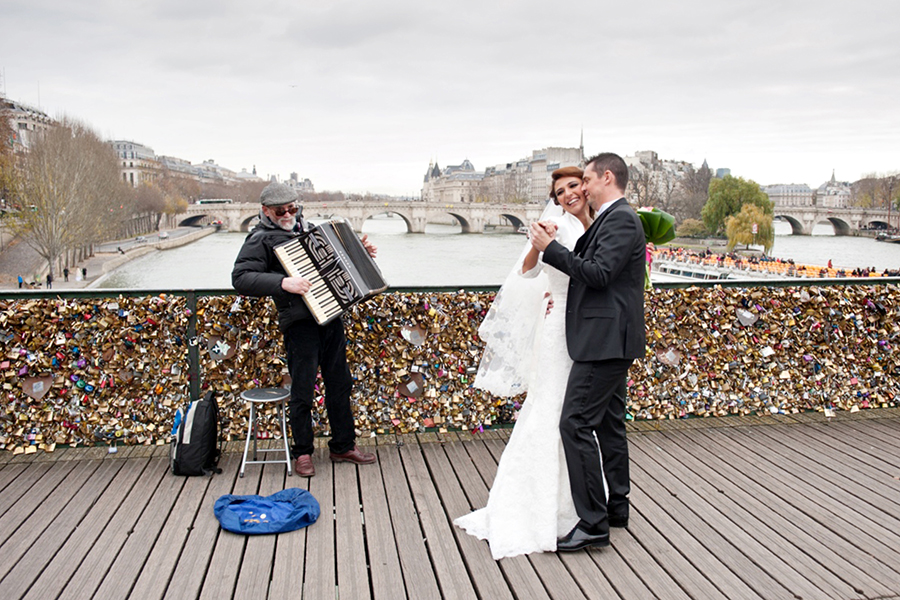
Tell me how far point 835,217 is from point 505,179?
2406 inches

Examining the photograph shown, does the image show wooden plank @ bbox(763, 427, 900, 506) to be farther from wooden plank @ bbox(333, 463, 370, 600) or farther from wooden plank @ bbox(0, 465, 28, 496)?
wooden plank @ bbox(0, 465, 28, 496)

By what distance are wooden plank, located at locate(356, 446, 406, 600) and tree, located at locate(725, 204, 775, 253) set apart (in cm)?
5449

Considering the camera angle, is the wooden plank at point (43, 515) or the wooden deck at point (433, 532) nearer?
the wooden deck at point (433, 532)

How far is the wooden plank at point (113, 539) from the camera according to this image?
2670 millimetres

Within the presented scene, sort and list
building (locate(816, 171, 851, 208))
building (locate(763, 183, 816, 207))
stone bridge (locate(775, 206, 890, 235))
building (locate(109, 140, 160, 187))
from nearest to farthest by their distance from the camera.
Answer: stone bridge (locate(775, 206, 890, 235)), building (locate(109, 140, 160, 187)), building (locate(763, 183, 816, 207)), building (locate(816, 171, 851, 208))

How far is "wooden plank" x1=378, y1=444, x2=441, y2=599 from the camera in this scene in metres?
2.74

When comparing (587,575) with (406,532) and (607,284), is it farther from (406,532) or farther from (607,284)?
(607,284)

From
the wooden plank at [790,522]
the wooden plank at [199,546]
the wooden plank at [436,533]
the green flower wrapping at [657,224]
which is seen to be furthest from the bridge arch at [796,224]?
the wooden plank at [199,546]

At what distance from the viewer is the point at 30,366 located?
3.96 meters

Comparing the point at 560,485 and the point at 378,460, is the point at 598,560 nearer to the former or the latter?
the point at 560,485

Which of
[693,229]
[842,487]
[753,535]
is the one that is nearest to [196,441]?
[753,535]

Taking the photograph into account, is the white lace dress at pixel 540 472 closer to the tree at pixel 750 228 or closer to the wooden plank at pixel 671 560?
the wooden plank at pixel 671 560

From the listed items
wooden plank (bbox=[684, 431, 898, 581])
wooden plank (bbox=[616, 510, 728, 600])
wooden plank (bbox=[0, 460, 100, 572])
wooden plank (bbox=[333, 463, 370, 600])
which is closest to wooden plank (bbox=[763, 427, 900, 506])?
wooden plank (bbox=[684, 431, 898, 581])

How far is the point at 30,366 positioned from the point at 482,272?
1359 inches
